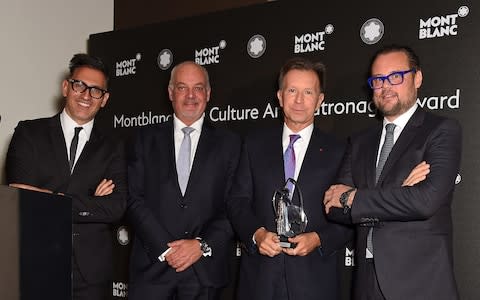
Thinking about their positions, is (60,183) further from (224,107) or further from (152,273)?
(224,107)

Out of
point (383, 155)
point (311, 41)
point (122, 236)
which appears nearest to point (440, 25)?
point (311, 41)

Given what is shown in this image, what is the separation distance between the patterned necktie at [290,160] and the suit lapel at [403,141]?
1.75ft

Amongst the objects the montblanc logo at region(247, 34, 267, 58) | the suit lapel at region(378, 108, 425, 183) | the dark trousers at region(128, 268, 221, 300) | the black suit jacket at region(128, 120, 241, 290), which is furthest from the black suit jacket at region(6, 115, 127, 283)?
the suit lapel at region(378, 108, 425, 183)

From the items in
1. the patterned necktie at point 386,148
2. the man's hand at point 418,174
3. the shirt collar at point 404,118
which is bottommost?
the man's hand at point 418,174

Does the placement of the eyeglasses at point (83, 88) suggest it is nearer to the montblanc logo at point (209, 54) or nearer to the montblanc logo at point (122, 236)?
the montblanc logo at point (209, 54)

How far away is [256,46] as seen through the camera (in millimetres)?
4613

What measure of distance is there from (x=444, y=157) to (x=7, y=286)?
2.27 meters

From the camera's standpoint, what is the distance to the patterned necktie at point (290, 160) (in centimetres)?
351

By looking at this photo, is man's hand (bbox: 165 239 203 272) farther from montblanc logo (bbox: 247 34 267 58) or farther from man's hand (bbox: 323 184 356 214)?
montblanc logo (bbox: 247 34 267 58)

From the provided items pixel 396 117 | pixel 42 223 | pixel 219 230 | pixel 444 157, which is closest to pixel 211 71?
pixel 219 230

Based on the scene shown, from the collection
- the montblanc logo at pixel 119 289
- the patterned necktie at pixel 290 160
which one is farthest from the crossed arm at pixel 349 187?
the montblanc logo at pixel 119 289

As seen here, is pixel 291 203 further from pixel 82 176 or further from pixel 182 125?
pixel 82 176

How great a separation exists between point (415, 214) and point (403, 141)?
424 mm

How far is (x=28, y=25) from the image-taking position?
5.43 metres
